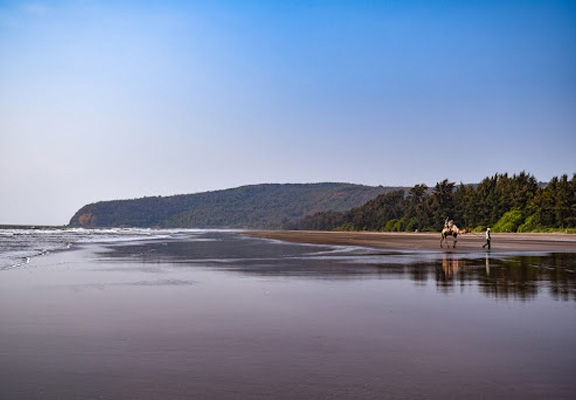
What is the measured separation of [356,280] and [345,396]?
38.3 feet

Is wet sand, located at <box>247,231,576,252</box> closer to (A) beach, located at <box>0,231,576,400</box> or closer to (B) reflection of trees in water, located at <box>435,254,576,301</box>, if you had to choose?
(B) reflection of trees in water, located at <box>435,254,576,301</box>

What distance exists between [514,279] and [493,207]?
214 feet

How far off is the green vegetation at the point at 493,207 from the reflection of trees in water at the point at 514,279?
150 ft

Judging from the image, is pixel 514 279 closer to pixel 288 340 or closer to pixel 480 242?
pixel 288 340

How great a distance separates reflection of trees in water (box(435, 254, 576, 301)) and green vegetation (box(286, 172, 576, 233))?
4587 cm

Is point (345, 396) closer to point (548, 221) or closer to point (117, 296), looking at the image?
point (117, 296)

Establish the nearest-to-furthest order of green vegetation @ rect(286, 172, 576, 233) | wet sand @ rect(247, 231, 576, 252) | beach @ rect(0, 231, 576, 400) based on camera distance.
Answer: beach @ rect(0, 231, 576, 400)
wet sand @ rect(247, 231, 576, 252)
green vegetation @ rect(286, 172, 576, 233)

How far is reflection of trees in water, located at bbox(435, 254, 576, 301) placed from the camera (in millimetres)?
13531

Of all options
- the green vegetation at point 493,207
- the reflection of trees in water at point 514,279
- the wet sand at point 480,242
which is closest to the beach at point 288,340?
the reflection of trees in water at point 514,279

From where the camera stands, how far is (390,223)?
108m

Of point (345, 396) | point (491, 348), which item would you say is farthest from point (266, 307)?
point (345, 396)

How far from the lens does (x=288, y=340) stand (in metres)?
8.29

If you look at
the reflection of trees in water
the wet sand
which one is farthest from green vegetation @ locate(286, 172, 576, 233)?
the reflection of trees in water

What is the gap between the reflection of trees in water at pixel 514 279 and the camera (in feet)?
44.4
